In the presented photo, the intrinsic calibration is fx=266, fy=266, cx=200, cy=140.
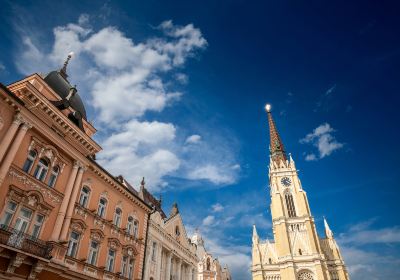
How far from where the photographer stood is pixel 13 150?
1355cm

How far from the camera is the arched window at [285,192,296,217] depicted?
232 feet

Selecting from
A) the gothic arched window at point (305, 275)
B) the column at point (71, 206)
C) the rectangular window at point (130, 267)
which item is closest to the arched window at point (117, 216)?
the rectangular window at point (130, 267)

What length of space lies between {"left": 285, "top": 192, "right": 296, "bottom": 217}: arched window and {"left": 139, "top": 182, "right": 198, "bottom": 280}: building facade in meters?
45.4

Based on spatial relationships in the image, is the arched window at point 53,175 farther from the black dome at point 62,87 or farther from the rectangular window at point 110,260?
the rectangular window at point 110,260

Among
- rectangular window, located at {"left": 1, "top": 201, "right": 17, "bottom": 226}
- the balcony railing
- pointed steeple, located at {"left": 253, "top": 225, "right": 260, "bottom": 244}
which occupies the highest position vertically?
pointed steeple, located at {"left": 253, "top": 225, "right": 260, "bottom": 244}

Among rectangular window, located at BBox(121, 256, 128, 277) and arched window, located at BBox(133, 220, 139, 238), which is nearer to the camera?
rectangular window, located at BBox(121, 256, 128, 277)

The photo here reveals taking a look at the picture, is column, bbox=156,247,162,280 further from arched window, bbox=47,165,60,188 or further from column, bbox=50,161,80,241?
arched window, bbox=47,165,60,188

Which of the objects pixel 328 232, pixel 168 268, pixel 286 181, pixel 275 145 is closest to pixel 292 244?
pixel 328 232

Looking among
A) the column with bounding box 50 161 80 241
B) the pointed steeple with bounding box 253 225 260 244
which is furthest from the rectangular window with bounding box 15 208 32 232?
the pointed steeple with bounding box 253 225 260 244

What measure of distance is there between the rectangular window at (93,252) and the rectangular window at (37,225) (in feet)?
13.1

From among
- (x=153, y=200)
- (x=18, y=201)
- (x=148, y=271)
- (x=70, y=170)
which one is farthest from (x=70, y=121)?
(x=153, y=200)

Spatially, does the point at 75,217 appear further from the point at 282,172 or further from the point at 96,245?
the point at 282,172

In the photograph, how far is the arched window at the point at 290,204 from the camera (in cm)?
7063

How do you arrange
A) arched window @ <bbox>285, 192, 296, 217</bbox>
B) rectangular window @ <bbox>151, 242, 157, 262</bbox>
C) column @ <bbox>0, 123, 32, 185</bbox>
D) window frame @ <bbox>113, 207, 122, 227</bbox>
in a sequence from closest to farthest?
1. column @ <bbox>0, 123, 32, 185</bbox>
2. window frame @ <bbox>113, 207, 122, 227</bbox>
3. rectangular window @ <bbox>151, 242, 157, 262</bbox>
4. arched window @ <bbox>285, 192, 296, 217</bbox>
